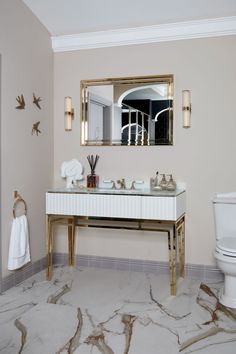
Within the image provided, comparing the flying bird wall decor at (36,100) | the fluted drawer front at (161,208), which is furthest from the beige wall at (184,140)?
the fluted drawer front at (161,208)

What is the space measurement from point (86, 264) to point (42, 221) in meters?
0.61

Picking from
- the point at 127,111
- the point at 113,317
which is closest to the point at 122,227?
the point at 113,317

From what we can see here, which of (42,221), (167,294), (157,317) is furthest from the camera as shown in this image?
(42,221)

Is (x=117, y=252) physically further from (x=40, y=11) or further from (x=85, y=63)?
(x=40, y=11)

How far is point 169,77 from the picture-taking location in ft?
10.3

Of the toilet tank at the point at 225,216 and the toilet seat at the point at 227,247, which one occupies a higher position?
the toilet tank at the point at 225,216

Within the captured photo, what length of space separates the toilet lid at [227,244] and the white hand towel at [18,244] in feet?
5.16

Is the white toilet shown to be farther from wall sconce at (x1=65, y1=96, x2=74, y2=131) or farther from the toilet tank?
wall sconce at (x1=65, y1=96, x2=74, y2=131)

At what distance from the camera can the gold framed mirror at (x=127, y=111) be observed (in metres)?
3.17

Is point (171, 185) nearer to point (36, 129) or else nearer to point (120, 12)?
point (36, 129)

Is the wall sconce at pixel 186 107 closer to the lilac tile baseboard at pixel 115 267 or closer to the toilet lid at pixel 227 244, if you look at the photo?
the toilet lid at pixel 227 244

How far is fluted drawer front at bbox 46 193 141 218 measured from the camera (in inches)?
107

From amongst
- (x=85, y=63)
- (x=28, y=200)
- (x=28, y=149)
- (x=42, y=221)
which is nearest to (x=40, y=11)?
(x=85, y=63)

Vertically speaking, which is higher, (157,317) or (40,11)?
(40,11)
